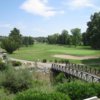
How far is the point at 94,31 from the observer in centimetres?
7469

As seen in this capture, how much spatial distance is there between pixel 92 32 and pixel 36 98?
214ft

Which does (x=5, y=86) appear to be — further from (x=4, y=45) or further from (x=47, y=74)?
(x=4, y=45)

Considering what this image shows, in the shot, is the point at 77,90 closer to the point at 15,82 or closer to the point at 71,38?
the point at 15,82

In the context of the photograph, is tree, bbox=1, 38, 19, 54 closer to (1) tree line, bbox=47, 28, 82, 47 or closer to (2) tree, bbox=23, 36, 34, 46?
(1) tree line, bbox=47, 28, 82, 47

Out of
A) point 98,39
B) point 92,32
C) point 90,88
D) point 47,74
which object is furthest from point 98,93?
point 92,32

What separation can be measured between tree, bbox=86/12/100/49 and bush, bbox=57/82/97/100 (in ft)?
186

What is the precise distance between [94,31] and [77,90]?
2402 inches

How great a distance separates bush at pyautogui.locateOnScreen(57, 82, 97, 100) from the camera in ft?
47.6

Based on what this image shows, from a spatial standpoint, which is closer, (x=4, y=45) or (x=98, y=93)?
(x=98, y=93)

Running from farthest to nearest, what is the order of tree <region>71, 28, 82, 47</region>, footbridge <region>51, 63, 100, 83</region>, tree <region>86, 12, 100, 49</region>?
tree <region>71, 28, 82, 47</region> < tree <region>86, 12, 100, 49</region> < footbridge <region>51, 63, 100, 83</region>

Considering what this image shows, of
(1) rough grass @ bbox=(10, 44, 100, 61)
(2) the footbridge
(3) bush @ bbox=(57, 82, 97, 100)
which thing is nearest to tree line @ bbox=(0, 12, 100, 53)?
(1) rough grass @ bbox=(10, 44, 100, 61)

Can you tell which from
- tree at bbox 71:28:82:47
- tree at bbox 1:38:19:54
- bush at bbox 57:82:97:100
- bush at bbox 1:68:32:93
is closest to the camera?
bush at bbox 57:82:97:100

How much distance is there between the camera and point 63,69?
153 feet

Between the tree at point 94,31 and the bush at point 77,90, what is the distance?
2237 inches
